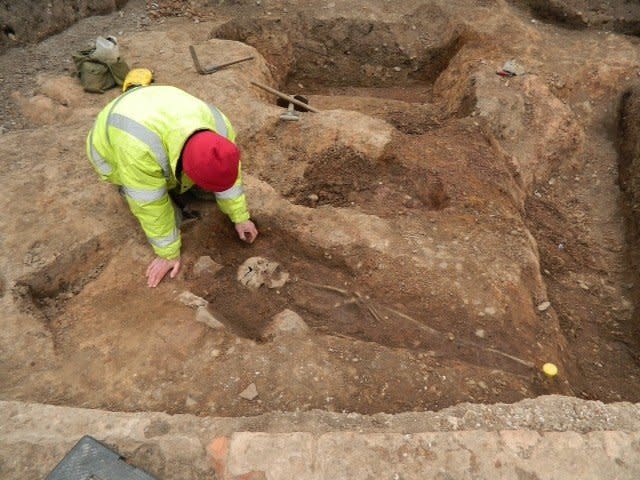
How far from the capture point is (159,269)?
3137 millimetres

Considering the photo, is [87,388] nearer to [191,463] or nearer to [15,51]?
[191,463]

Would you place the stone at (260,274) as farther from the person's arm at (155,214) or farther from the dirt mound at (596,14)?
the dirt mound at (596,14)

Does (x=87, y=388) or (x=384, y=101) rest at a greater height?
(x=384, y=101)

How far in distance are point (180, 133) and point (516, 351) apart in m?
2.52

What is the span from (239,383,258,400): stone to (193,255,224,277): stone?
108 centimetres

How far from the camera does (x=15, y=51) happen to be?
201 inches

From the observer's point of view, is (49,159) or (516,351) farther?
(49,159)

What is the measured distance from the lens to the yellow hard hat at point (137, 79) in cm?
429

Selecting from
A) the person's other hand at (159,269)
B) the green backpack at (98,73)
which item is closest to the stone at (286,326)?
the person's other hand at (159,269)

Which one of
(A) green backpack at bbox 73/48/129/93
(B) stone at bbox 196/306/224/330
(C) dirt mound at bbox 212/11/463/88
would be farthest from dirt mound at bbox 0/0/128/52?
(B) stone at bbox 196/306/224/330

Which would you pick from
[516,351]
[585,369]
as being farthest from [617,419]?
[585,369]

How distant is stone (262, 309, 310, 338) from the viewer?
285cm

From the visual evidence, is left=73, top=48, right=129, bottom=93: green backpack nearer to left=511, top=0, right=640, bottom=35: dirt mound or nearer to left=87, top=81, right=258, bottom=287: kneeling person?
left=87, top=81, right=258, bottom=287: kneeling person

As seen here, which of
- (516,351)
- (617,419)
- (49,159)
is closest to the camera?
(617,419)
